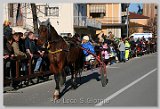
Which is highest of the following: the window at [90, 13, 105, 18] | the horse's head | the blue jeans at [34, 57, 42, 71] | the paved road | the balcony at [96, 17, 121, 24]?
the window at [90, 13, 105, 18]

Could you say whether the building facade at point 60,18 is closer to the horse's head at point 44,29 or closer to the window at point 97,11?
the window at point 97,11

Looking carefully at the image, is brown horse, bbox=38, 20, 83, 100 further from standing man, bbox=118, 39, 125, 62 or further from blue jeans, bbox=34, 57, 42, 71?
standing man, bbox=118, 39, 125, 62

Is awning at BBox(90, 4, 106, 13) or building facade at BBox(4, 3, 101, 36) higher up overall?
awning at BBox(90, 4, 106, 13)

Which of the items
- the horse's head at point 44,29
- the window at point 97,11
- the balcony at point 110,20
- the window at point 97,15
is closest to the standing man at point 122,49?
the horse's head at point 44,29

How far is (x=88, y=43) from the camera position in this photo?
18.0 m

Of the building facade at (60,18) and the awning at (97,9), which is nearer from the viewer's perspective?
the building facade at (60,18)

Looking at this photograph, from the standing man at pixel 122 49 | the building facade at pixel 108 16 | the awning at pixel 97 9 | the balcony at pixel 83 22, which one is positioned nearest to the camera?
the standing man at pixel 122 49

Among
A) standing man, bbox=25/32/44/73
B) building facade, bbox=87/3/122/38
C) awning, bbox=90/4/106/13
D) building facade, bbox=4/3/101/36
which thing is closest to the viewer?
standing man, bbox=25/32/44/73

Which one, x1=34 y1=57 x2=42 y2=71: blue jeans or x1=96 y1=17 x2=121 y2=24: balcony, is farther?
x1=96 y1=17 x2=121 y2=24: balcony

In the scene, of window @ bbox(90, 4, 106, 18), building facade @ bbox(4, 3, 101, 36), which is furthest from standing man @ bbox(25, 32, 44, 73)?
window @ bbox(90, 4, 106, 18)

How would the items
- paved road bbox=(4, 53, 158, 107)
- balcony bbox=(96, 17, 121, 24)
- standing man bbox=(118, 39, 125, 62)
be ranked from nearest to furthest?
paved road bbox=(4, 53, 158, 107) → standing man bbox=(118, 39, 125, 62) → balcony bbox=(96, 17, 121, 24)

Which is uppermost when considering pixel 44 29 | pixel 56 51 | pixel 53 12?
pixel 53 12

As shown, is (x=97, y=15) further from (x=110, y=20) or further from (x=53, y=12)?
(x=53, y=12)

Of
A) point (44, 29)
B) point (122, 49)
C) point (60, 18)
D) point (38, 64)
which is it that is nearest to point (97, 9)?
point (60, 18)
